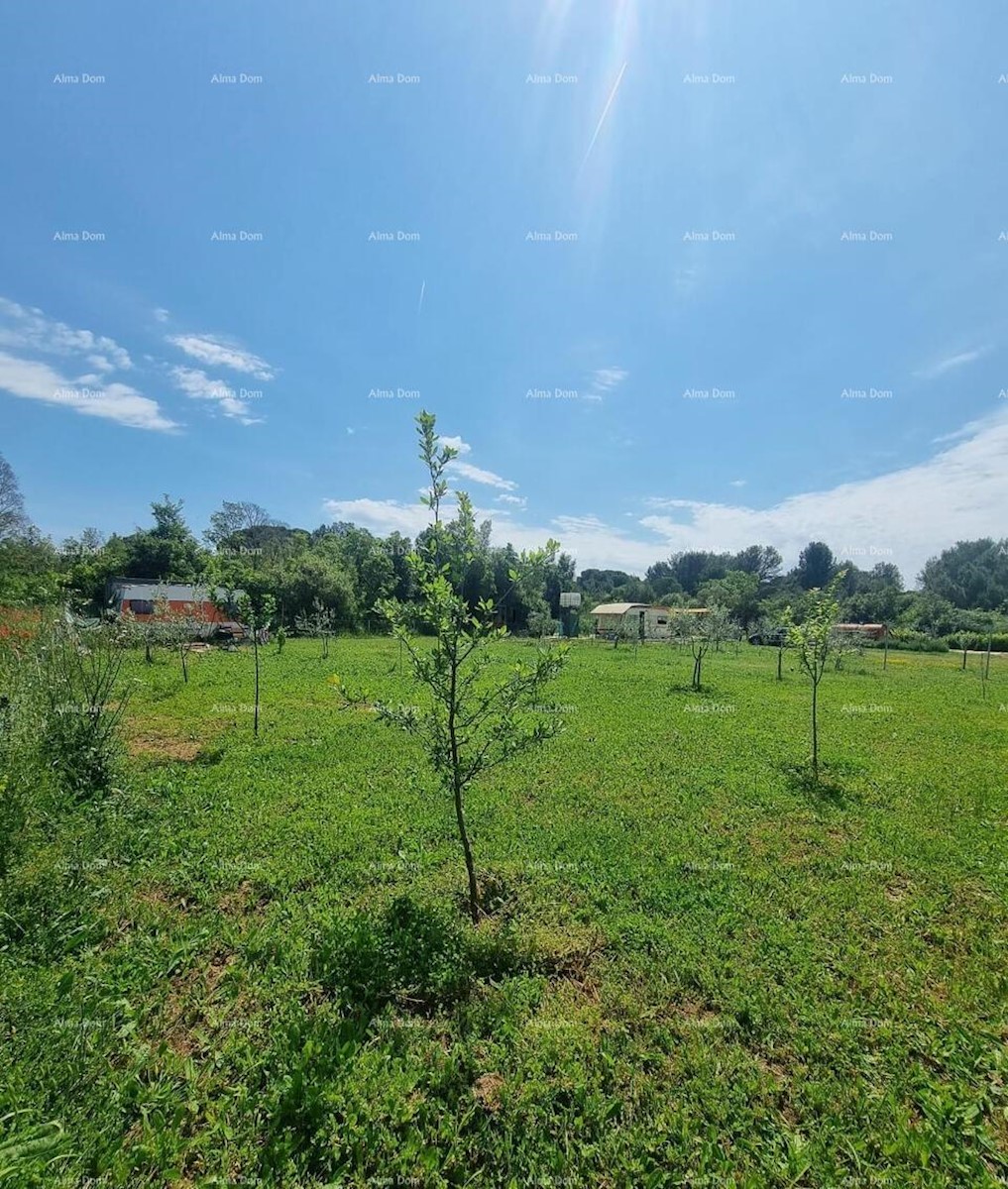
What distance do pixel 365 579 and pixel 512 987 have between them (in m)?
41.5

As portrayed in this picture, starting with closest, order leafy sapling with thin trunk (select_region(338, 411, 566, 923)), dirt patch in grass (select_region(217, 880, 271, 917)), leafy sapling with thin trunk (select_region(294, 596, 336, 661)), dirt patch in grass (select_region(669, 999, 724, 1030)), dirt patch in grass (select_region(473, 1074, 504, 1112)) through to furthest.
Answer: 1. dirt patch in grass (select_region(473, 1074, 504, 1112))
2. dirt patch in grass (select_region(669, 999, 724, 1030))
3. leafy sapling with thin trunk (select_region(338, 411, 566, 923))
4. dirt patch in grass (select_region(217, 880, 271, 917))
5. leafy sapling with thin trunk (select_region(294, 596, 336, 661))

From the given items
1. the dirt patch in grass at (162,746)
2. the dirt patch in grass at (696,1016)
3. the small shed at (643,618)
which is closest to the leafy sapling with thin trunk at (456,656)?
the dirt patch in grass at (696,1016)

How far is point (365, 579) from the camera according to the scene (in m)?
42.9

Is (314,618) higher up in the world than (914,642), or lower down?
higher up

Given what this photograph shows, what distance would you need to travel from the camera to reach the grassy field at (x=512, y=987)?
8.02 ft

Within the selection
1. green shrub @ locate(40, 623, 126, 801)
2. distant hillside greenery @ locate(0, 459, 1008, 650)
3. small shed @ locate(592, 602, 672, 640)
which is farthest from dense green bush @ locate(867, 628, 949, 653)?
green shrub @ locate(40, 623, 126, 801)

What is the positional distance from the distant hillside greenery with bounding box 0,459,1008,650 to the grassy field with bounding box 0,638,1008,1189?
12.2ft

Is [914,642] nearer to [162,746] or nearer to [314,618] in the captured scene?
[314,618]

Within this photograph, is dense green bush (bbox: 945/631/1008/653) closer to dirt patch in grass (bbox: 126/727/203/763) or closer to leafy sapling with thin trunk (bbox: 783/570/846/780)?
leafy sapling with thin trunk (bbox: 783/570/846/780)

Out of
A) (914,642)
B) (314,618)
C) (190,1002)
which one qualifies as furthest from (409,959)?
(914,642)

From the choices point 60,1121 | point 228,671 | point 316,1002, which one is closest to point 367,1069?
point 316,1002

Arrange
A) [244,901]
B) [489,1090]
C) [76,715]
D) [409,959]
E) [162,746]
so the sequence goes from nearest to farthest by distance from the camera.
→ [489,1090]
[409,959]
[244,901]
[76,715]
[162,746]

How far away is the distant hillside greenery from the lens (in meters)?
16.0

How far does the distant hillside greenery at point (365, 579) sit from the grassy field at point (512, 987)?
12.2 feet
